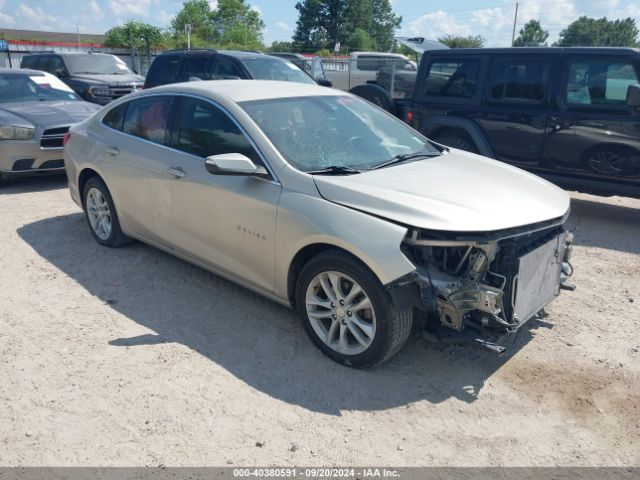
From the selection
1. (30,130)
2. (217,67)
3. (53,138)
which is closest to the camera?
(30,130)

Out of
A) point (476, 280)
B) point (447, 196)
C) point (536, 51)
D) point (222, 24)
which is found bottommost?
point (476, 280)

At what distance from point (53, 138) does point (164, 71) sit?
10.7 ft

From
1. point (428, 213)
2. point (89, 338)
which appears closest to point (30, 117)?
point (89, 338)

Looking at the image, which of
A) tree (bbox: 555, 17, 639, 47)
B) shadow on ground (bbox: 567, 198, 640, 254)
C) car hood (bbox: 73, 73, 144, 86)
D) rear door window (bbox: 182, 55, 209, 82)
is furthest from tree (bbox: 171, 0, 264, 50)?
shadow on ground (bbox: 567, 198, 640, 254)

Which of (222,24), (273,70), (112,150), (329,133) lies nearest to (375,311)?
(329,133)

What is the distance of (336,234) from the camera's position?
3.42 metres

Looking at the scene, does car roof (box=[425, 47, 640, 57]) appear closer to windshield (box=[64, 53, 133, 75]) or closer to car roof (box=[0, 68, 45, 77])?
car roof (box=[0, 68, 45, 77])

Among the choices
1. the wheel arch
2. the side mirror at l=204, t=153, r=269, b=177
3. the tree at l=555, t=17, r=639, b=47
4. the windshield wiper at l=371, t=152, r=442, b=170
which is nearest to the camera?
the side mirror at l=204, t=153, r=269, b=177

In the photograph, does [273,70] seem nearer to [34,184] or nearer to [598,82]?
[34,184]

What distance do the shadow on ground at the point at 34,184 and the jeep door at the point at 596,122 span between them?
6.94 metres

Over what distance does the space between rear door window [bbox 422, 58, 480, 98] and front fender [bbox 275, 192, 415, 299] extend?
4.73m

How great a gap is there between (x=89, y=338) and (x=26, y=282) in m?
1.36

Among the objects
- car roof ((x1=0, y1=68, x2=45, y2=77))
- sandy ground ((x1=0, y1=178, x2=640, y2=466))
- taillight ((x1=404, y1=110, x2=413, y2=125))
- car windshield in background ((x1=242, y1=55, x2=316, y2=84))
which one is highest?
car windshield in background ((x1=242, y1=55, x2=316, y2=84))

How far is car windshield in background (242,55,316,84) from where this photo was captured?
9.73 meters
